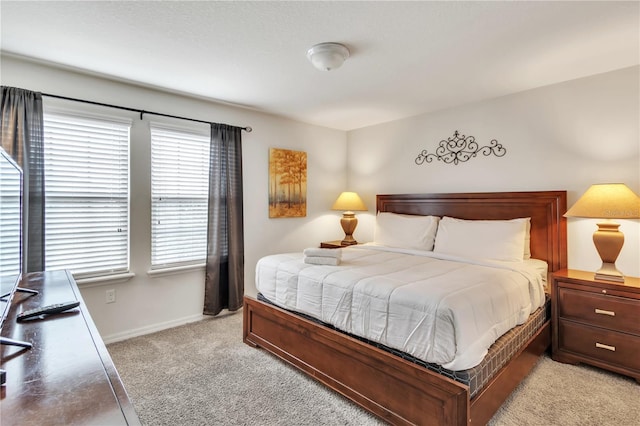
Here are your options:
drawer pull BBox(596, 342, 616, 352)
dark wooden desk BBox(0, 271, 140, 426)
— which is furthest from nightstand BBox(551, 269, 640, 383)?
dark wooden desk BBox(0, 271, 140, 426)

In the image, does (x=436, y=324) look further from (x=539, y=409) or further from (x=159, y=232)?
(x=159, y=232)

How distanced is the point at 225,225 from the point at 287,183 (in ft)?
3.42

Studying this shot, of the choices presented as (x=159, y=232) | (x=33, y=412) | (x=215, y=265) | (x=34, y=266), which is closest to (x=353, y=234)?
(x=215, y=265)

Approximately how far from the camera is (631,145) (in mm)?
2682

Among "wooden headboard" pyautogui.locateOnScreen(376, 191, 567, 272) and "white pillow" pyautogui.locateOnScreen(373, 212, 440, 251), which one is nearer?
"wooden headboard" pyautogui.locateOnScreen(376, 191, 567, 272)

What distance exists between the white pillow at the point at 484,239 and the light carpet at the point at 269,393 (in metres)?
0.92

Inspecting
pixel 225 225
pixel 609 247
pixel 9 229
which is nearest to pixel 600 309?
pixel 609 247

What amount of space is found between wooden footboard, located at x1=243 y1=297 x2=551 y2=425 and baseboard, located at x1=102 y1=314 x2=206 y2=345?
3.86 feet

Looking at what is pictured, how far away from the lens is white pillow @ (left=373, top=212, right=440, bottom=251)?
139 inches

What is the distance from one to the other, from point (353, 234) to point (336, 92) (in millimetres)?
2271

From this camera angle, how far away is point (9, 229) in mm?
1612

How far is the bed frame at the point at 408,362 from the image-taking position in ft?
5.47

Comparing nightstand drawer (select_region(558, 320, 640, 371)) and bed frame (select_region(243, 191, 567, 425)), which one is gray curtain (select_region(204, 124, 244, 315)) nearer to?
bed frame (select_region(243, 191, 567, 425))

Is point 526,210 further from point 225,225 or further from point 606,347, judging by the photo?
point 225,225
